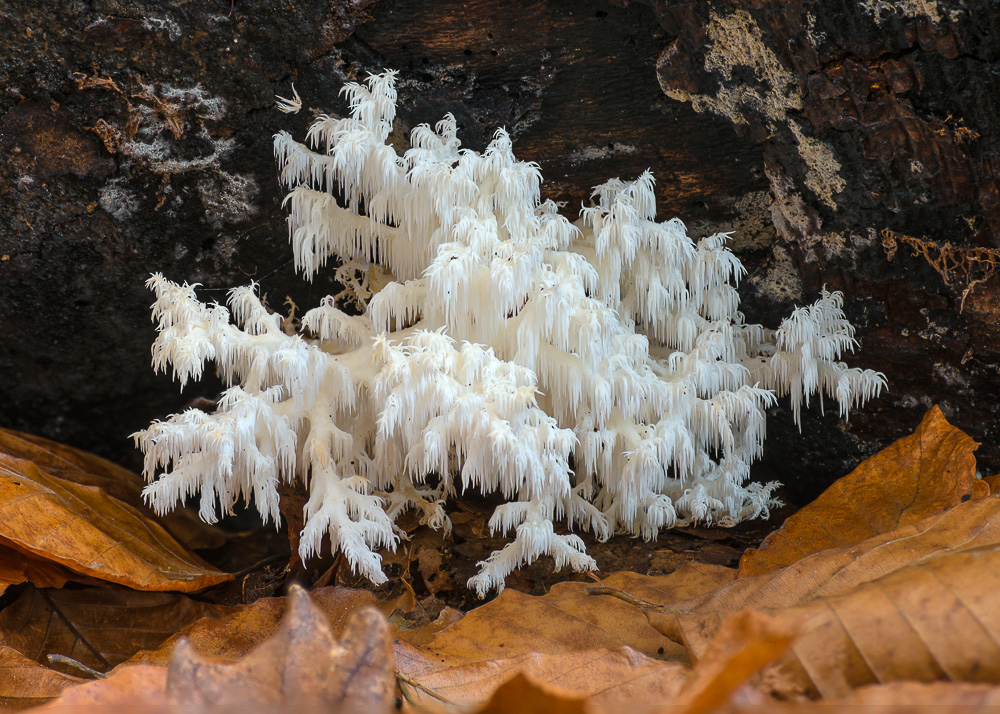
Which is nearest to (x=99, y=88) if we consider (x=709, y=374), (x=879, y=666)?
(x=709, y=374)

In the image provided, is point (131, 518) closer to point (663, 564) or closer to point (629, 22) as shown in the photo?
point (663, 564)

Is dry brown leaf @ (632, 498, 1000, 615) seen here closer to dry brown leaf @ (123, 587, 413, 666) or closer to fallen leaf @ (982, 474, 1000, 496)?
fallen leaf @ (982, 474, 1000, 496)

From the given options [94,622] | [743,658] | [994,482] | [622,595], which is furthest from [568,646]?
[994,482]

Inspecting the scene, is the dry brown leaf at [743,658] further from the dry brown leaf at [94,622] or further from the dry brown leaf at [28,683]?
the dry brown leaf at [94,622]

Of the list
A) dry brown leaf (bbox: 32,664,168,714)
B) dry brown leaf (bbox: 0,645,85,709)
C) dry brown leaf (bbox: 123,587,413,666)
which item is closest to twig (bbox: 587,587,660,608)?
dry brown leaf (bbox: 123,587,413,666)

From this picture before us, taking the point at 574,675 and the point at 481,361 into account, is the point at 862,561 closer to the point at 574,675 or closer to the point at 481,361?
the point at 574,675

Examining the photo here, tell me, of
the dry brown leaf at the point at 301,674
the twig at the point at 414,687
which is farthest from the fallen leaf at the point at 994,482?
the dry brown leaf at the point at 301,674
